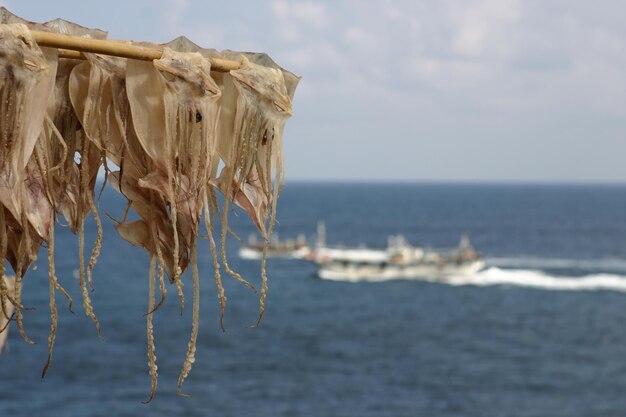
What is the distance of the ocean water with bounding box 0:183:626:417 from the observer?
141 feet

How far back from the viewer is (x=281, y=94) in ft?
8.12

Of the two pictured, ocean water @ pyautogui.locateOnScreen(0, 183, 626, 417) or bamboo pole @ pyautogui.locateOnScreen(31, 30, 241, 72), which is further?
ocean water @ pyautogui.locateOnScreen(0, 183, 626, 417)

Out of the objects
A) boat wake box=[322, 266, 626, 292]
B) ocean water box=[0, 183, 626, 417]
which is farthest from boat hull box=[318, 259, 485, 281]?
ocean water box=[0, 183, 626, 417]

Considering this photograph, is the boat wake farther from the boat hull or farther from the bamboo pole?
the bamboo pole

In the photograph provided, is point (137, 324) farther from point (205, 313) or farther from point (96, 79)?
point (96, 79)

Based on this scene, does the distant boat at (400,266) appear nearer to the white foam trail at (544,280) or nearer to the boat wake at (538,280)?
the boat wake at (538,280)

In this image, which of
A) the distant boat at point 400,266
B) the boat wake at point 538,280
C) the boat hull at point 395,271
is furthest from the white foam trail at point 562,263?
the boat hull at point 395,271

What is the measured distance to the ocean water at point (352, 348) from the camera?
42.9 meters

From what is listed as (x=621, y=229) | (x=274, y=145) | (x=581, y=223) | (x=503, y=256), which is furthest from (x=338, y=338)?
(x=581, y=223)

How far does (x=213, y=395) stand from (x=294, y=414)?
14.1 ft

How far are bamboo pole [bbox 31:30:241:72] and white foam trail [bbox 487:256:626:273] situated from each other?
87567 mm

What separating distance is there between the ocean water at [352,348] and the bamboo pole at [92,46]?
39.4 metres

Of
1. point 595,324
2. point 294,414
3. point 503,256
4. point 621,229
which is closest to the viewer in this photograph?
point 294,414

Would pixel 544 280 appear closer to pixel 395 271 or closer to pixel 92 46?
pixel 395 271
